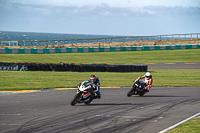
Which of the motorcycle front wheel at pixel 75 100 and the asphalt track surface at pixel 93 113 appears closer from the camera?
the asphalt track surface at pixel 93 113

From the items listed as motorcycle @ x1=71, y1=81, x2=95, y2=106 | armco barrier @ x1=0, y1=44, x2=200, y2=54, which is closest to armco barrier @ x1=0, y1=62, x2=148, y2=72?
motorcycle @ x1=71, y1=81, x2=95, y2=106

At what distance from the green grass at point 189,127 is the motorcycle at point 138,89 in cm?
631

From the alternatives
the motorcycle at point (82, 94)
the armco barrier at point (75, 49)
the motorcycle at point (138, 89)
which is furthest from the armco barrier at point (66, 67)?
the armco barrier at point (75, 49)

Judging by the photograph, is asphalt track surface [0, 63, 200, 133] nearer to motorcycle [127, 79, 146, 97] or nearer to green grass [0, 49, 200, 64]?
motorcycle [127, 79, 146, 97]

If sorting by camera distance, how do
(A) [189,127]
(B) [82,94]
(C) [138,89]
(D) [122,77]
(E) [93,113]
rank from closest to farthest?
(A) [189,127], (E) [93,113], (B) [82,94], (C) [138,89], (D) [122,77]

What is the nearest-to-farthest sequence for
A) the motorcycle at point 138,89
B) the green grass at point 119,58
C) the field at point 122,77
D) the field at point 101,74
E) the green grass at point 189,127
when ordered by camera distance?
1. the green grass at point 189,127
2. the motorcycle at point 138,89
3. the field at point 122,77
4. the field at point 101,74
5. the green grass at point 119,58

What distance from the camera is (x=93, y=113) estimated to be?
1172 cm

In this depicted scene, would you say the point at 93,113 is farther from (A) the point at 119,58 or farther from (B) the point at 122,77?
(A) the point at 119,58

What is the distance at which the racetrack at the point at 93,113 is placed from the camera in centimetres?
945

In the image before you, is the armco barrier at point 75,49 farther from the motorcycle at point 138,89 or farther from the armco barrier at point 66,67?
the motorcycle at point 138,89

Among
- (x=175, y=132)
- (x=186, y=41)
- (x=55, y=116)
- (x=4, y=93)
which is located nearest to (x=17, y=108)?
(x=55, y=116)

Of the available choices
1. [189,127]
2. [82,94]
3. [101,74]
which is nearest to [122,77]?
[101,74]

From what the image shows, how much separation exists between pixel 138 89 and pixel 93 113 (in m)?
5.68

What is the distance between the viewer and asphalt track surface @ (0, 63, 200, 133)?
9.45 meters
